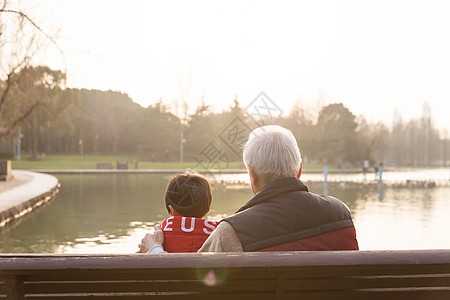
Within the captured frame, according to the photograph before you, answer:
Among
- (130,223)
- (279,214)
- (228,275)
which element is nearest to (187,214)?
(279,214)

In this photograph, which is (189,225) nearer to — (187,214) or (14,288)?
(187,214)

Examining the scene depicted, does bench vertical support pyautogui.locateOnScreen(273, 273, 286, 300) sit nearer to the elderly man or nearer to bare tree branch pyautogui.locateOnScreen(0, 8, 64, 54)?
the elderly man

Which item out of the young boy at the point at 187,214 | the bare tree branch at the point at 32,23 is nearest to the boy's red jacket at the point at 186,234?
the young boy at the point at 187,214

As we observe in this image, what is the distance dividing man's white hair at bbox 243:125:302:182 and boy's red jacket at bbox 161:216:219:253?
1.80ft

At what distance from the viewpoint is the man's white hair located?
7.64 ft

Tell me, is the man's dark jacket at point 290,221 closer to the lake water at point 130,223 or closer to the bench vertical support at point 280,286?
the bench vertical support at point 280,286

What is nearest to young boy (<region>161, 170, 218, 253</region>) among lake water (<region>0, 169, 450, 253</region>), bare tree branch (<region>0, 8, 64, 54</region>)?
lake water (<region>0, 169, 450, 253</region>)

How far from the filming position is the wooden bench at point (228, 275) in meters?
1.83

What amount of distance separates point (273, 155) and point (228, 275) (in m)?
0.61

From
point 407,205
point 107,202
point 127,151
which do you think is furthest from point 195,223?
point 127,151

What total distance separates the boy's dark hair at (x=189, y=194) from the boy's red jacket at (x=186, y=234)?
0.55 ft

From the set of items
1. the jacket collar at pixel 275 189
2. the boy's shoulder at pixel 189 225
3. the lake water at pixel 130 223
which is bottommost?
the lake water at pixel 130 223

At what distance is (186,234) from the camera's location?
9.18 feet

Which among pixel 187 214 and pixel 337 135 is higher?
pixel 337 135
